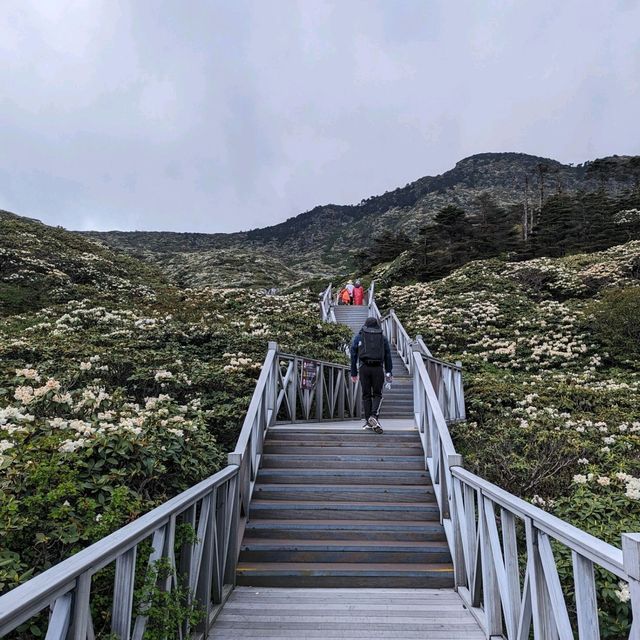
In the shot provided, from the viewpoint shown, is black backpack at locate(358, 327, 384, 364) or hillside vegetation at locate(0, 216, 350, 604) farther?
black backpack at locate(358, 327, 384, 364)

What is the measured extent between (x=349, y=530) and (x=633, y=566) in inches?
136

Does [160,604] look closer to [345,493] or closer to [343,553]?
[343,553]

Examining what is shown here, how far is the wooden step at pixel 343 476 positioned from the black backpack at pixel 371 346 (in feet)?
5.89

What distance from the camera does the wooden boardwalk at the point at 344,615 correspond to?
3.23 m

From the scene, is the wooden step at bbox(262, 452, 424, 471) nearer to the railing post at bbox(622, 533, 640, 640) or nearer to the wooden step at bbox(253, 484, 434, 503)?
the wooden step at bbox(253, 484, 434, 503)

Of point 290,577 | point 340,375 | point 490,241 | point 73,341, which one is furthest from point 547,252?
point 290,577

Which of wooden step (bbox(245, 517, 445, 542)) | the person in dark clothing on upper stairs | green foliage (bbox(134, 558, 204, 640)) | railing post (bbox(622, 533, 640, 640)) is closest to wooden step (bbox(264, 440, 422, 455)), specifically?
the person in dark clothing on upper stairs

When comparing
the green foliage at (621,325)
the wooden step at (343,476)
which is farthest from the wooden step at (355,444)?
the green foliage at (621,325)

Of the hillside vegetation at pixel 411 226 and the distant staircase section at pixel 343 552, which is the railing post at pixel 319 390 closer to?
the distant staircase section at pixel 343 552

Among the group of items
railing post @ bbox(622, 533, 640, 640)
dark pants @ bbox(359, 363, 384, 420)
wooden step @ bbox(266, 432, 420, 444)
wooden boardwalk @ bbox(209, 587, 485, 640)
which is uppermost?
dark pants @ bbox(359, 363, 384, 420)

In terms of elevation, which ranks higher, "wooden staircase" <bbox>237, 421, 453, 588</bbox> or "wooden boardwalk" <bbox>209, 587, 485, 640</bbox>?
"wooden staircase" <bbox>237, 421, 453, 588</bbox>

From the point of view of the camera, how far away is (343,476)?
5.52m

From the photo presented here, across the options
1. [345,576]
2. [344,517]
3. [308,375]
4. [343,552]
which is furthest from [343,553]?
[308,375]

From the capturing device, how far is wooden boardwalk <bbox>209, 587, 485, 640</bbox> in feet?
10.6
